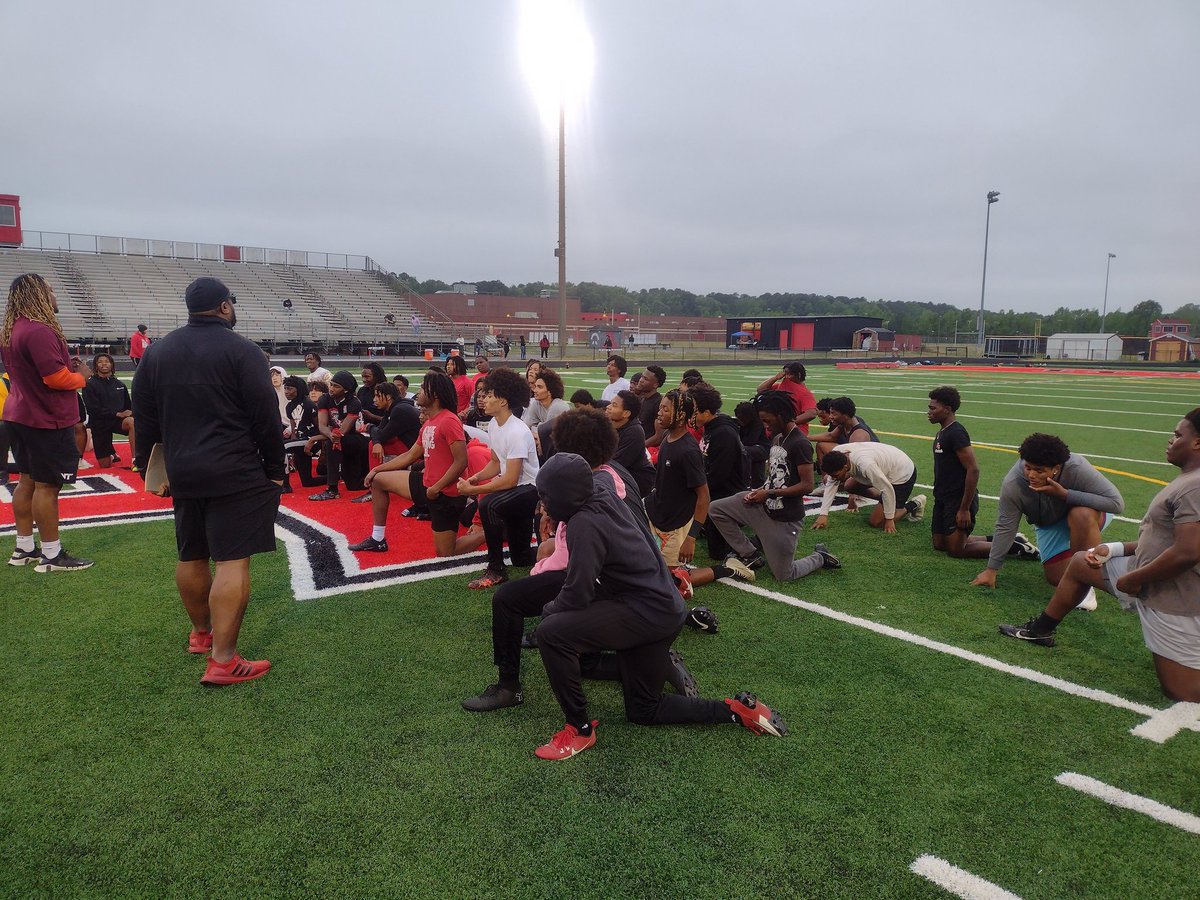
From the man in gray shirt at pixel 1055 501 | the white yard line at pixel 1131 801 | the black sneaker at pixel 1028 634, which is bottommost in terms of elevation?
the white yard line at pixel 1131 801

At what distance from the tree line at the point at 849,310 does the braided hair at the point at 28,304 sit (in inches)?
3215

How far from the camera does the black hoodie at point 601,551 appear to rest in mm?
3418

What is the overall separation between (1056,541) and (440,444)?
193 inches

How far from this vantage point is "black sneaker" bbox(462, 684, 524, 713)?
13.2ft

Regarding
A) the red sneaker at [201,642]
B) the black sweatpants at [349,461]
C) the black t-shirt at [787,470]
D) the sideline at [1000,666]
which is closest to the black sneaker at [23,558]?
the red sneaker at [201,642]

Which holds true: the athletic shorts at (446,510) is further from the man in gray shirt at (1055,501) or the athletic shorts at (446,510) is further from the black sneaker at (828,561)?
the man in gray shirt at (1055,501)

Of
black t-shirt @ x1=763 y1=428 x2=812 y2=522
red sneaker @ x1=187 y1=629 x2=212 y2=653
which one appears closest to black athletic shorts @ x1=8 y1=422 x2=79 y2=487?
red sneaker @ x1=187 y1=629 x2=212 y2=653

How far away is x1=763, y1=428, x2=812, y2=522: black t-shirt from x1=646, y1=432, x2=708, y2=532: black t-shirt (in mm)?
Result: 789

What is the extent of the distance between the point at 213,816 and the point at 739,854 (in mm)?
2187

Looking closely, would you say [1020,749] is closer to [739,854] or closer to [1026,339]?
[739,854]

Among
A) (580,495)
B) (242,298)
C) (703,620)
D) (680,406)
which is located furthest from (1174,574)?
(242,298)

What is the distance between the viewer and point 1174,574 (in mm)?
3988

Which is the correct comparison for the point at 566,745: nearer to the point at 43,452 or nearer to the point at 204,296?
the point at 204,296

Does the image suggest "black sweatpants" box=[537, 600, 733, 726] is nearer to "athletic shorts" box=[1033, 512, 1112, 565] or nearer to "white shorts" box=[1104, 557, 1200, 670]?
"white shorts" box=[1104, 557, 1200, 670]
